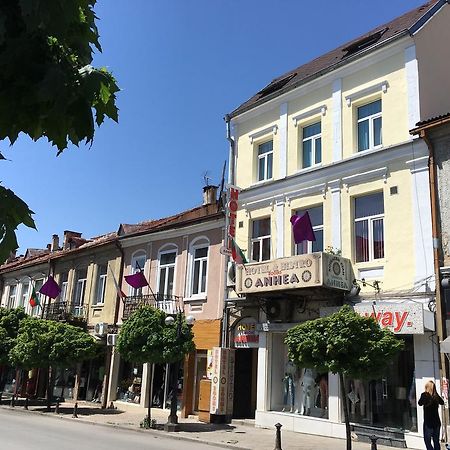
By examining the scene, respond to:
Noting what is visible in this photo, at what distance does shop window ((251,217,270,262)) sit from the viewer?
1933 cm

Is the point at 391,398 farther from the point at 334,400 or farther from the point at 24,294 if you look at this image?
the point at 24,294

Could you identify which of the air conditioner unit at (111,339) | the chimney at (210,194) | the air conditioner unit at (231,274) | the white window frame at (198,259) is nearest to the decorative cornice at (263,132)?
the white window frame at (198,259)

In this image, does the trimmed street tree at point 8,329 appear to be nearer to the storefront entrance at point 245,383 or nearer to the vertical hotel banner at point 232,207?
the storefront entrance at point 245,383

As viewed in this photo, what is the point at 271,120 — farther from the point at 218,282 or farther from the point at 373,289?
the point at 373,289

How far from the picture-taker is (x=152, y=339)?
56.0ft

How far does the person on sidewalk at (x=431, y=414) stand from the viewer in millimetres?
11844

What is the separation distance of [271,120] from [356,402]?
34.0 feet

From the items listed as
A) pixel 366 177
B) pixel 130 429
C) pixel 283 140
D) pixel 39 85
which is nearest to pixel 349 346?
Result: pixel 366 177

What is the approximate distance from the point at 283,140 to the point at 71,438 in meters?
11.8

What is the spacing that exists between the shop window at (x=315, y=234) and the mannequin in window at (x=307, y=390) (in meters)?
3.89

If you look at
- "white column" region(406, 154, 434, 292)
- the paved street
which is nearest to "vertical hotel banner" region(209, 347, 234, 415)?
the paved street

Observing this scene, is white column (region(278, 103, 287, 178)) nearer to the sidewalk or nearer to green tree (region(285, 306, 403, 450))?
green tree (region(285, 306, 403, 450))

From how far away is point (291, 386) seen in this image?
1773 cm

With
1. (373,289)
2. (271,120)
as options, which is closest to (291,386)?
(373,289)
